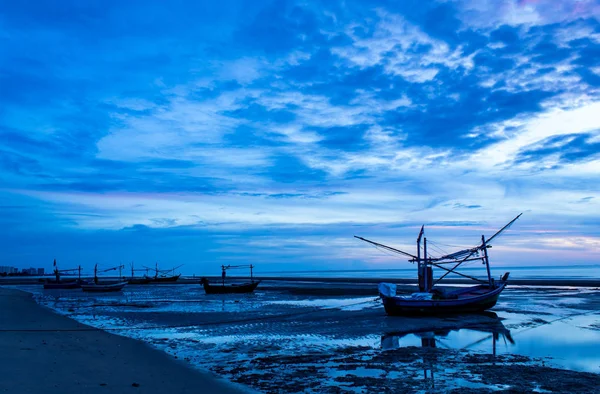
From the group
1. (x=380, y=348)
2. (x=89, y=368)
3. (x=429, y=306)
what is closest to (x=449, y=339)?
(x=380, y=348)

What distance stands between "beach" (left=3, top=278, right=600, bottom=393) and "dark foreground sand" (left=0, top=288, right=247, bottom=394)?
1.27 ft

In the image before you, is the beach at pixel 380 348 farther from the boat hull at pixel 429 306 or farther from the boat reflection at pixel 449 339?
the boat hull at pixel 429 306

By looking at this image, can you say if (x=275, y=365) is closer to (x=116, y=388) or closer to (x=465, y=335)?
(x=116, y=388)

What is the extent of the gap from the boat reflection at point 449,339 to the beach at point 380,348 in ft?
0.13

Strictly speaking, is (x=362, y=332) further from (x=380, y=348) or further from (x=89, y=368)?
(x=89, y=368)

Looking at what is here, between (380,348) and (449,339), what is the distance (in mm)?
3993

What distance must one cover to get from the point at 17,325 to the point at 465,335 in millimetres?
20019

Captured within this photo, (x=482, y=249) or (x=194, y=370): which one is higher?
(x=482, y=249)

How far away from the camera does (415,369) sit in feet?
45.5

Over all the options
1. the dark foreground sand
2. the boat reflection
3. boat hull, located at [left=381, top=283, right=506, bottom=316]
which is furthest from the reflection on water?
the dark foreground sand

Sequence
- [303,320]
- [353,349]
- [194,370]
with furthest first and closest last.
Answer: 1. [303,320]
2. [353,349]
3. [194,370]

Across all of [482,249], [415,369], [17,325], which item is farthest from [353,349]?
[482,249]

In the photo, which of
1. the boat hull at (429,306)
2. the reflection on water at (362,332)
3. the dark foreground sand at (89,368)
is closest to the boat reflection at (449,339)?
the reflection on water at (362,332)

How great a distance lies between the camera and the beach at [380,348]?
12336mm
